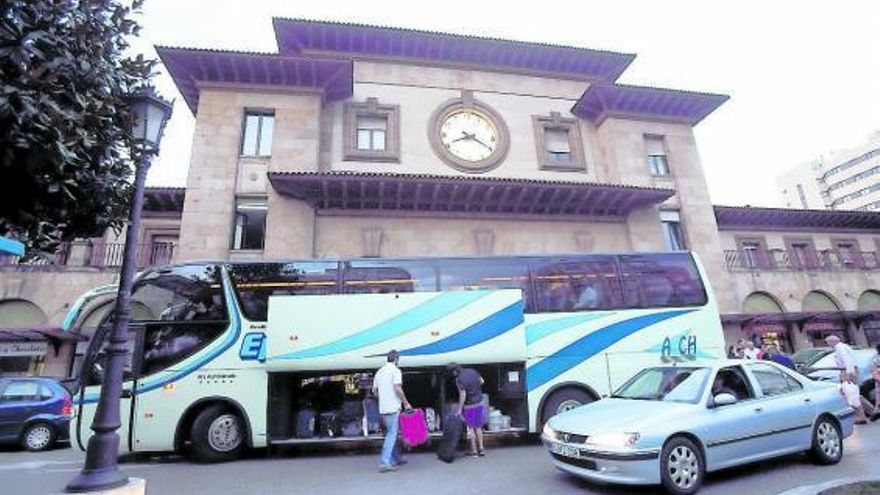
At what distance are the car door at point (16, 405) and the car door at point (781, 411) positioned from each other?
14750 mm

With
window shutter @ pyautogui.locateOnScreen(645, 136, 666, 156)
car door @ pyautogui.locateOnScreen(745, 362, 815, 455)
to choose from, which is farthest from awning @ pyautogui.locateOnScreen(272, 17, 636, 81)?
car door @ pyautogui.locateOnScreen(745, 362, 815, 455)

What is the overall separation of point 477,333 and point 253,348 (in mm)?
4241

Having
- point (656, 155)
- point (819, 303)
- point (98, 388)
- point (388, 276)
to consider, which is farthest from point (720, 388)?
point (819, 303)

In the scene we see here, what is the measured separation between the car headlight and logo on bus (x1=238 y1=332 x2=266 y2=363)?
20.0 feet

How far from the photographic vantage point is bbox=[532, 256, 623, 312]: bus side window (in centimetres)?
1000

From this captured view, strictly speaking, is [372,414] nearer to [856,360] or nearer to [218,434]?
[218,434]

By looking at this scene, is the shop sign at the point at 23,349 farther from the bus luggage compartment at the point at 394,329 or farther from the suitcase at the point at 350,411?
the suitcase at the point at 350,411

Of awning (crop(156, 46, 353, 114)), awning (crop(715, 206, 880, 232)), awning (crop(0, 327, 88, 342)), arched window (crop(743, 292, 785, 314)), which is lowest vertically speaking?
awning (crop(0, 327, 88, 342))

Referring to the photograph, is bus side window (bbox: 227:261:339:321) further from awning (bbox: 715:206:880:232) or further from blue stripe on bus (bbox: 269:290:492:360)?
awning (bbox: 715:206:880:232)

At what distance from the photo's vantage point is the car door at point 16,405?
1109 cm

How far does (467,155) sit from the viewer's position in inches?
784

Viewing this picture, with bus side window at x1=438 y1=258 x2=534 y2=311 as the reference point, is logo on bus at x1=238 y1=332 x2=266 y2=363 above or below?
below

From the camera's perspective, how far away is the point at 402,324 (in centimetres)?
935

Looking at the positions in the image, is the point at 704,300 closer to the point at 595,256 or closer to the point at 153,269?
the point at 595,256
